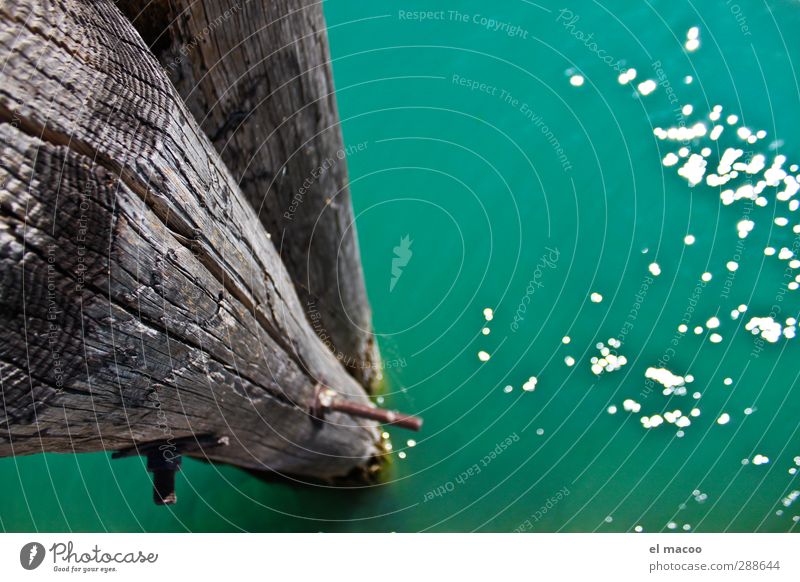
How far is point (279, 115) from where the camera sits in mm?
846

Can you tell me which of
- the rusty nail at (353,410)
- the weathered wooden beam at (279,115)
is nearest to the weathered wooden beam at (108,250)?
the weathered wooden beam at (279,115)

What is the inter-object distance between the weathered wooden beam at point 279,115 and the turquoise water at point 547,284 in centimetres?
37

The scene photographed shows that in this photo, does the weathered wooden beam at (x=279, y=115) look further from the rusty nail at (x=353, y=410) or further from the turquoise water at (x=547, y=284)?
the turquoise water at (x=547, y=284)

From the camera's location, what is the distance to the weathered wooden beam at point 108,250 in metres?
0.41

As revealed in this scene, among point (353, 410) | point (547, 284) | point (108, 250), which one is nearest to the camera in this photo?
point (108, 250)

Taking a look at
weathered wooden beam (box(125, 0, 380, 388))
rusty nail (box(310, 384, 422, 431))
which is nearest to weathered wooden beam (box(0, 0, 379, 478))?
weathered wooden beam (box(125, 0, 380, 388))

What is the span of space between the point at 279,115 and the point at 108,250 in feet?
1.45

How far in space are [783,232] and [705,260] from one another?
0.17 meters

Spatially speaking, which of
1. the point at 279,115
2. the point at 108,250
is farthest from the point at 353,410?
A: the point at 108,250
